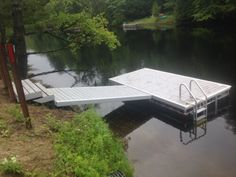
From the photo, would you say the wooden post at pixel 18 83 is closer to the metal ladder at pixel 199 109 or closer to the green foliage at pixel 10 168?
the green foliage at pixel 10 168

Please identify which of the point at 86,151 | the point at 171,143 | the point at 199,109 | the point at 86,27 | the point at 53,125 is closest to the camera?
the point at 86,151

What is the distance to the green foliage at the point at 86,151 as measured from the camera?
627cm

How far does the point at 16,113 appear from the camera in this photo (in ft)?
28.7

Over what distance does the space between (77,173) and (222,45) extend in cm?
2489

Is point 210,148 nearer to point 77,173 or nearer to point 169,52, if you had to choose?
point 77,173

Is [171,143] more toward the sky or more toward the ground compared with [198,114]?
more toward the ground

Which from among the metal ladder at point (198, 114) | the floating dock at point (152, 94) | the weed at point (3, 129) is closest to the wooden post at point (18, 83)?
the weed at point (3, 129)

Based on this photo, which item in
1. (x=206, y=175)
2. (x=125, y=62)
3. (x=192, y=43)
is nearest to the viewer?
(x=206, y=175)

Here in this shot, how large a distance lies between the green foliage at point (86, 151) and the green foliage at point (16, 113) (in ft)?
4.17

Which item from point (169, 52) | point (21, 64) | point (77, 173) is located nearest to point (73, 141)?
point (77, 173)

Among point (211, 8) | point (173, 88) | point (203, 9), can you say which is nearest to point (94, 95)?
point (173, 88)

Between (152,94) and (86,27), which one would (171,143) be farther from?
(86,27)

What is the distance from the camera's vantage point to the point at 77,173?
6082 millimetres

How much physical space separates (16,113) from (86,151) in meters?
2.72
